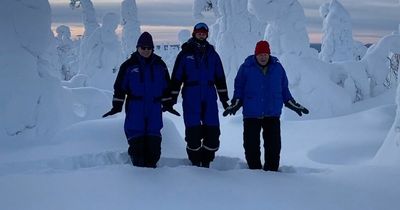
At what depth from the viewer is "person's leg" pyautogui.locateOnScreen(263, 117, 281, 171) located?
6.48m

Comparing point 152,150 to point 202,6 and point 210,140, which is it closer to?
point 210,140

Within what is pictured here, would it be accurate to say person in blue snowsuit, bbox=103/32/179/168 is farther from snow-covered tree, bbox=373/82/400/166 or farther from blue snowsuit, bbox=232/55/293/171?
snow-covered tree, bbox=373/82/400/166

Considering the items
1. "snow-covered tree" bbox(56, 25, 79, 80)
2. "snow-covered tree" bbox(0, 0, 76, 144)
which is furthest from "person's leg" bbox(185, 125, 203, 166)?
"snow-covered tree" bbox(56, 25, 79, 80)

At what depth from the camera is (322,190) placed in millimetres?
5512

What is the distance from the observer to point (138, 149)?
605 centimetres

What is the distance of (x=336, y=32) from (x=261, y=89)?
3075 centimetres

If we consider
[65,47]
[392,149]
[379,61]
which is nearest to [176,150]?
[392,149]

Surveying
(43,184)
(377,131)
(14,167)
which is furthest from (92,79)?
(43,184)

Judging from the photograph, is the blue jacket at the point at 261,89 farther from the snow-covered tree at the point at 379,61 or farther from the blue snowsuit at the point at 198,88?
the snow-covered tree at the point at 379,61

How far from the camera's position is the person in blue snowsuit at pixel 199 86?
6223mm

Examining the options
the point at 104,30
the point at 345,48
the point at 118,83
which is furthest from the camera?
the point at 345,48

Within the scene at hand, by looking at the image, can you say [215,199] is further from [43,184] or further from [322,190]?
[43,184]

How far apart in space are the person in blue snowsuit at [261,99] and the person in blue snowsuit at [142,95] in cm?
98

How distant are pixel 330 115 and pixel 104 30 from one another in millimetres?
17493
